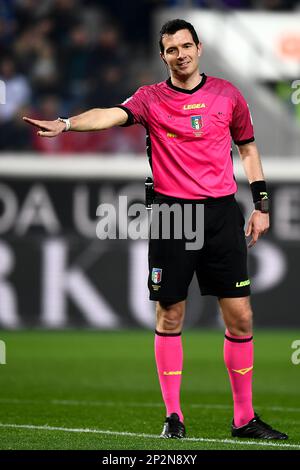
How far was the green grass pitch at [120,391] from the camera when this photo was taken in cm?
636

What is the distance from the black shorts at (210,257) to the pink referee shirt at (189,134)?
0.09 m

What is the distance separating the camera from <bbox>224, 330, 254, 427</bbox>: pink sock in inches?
261

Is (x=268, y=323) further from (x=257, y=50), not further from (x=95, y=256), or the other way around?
(x=257, y=50)

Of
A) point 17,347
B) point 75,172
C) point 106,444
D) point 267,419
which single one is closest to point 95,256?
point 75,172

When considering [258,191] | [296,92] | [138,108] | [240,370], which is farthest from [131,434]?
[296,92]

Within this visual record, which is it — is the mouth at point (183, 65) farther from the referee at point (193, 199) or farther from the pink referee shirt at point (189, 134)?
the pink referee shirt at point (189, 134)

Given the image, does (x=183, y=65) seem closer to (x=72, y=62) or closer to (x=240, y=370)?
(x=240, y=370)

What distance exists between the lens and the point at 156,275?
260 inches

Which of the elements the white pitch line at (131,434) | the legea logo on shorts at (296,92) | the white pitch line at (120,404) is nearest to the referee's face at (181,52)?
the white pitch line at (131,434)

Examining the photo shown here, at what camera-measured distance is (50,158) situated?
14500 millimetres

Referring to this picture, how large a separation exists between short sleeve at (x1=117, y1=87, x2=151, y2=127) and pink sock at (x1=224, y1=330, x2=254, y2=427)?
128 cm

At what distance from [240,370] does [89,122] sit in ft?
5.27

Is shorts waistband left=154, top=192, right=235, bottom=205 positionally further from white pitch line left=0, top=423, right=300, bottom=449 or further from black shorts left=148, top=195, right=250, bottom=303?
white pitch line left=0, top=423, right=300, bottom=449
